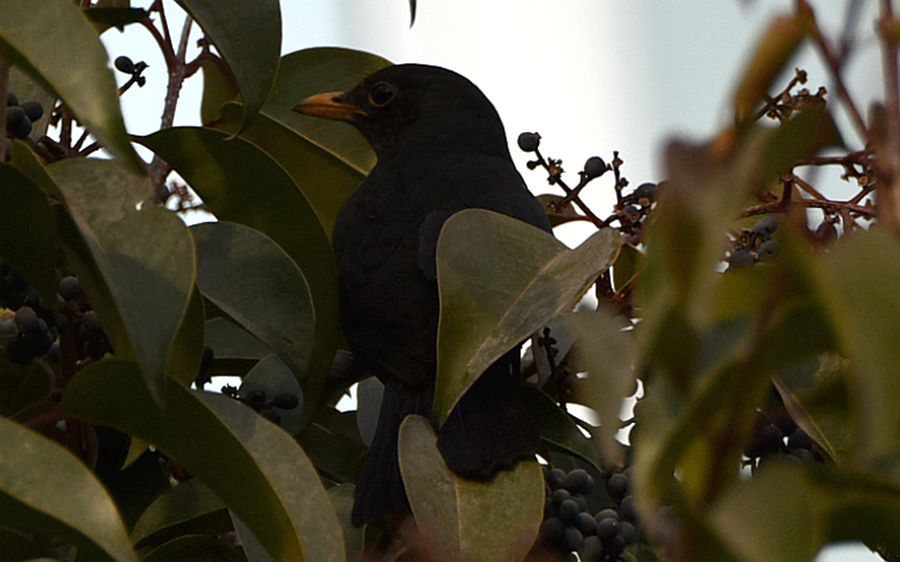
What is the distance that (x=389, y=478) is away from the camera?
7.21 ft

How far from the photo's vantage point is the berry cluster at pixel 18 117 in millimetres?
2016

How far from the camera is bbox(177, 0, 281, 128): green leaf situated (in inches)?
73.5

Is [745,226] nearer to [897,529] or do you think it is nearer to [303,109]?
[303,109]

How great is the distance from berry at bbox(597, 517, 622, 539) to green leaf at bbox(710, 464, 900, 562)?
125 cm

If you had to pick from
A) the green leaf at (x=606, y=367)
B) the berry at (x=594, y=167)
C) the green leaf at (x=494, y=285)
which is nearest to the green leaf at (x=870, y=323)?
the green leaf at (x=606, y=367)

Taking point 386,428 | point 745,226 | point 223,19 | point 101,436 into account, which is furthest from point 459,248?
point 745,226

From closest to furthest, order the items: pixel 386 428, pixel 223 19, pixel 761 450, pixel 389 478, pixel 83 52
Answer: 1. pixel 83 52
2. pixel 223 19
3. pixel 761 450
4. pixel 389 478
5. pixel 386 428

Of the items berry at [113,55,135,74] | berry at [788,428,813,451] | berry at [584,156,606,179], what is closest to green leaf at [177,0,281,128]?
berry at [113,55,135,74]

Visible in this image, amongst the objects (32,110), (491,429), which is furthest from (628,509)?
(32,110)

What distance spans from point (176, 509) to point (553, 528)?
1.86 ft

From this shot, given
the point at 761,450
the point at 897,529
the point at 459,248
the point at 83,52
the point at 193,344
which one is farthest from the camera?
the point at 761,450

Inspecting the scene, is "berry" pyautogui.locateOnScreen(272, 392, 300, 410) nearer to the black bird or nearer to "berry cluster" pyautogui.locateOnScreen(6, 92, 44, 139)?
the black bird

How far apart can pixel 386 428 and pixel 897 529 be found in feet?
5.59

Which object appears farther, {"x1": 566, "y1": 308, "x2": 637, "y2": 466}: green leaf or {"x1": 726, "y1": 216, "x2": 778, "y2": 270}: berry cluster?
{"x1": 726, "y1": 216, "x2": 778, "y2": 270}: berry cluster
